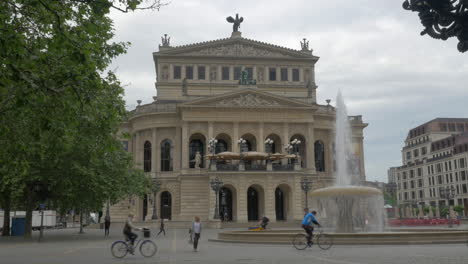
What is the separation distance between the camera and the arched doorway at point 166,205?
187 feet

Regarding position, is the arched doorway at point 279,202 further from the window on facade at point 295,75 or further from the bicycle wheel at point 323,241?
the bicycle wheel at point 323,241

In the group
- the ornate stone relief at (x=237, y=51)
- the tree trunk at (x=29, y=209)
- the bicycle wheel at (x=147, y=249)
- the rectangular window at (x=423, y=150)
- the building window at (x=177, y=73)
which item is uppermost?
the ornate stone relief at (x=237, y=51)

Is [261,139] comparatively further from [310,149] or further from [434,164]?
[434,164]

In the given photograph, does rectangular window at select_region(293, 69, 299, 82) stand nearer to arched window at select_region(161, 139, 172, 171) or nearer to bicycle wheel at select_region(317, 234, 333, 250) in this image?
arched window at select_region(161, 139, 172, 171)

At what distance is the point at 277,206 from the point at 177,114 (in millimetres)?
16227

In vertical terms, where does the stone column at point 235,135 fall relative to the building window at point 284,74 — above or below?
below

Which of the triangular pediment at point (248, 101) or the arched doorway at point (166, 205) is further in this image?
the arched doorway at point (166, 205)

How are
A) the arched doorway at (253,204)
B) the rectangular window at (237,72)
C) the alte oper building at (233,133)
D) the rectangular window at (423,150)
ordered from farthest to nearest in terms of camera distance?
the rectangular window at (423,150) → the rectangular window at (237,72) → the arched doorway at (253,204) → the alte oper building at (233,133)

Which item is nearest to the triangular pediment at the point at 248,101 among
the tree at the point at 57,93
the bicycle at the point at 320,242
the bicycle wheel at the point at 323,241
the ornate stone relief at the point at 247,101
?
the ornate stone relief at the point at 247,101

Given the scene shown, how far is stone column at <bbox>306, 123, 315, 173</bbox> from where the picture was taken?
57.4m

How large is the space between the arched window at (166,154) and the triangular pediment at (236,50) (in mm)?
12554

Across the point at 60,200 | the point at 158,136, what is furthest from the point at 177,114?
the point at 60,200

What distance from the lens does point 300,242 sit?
18.7 meters

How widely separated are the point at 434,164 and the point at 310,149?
54850 millimetres
